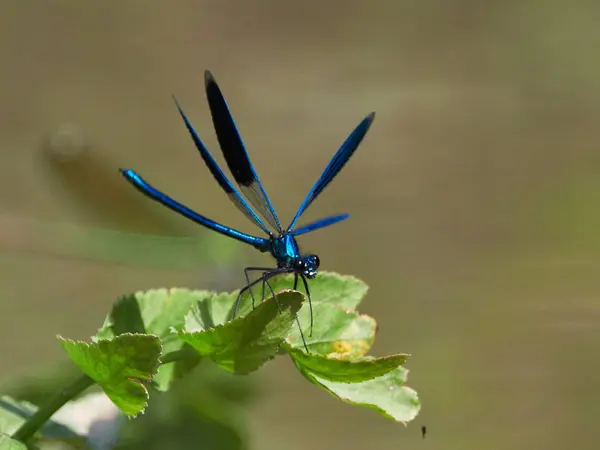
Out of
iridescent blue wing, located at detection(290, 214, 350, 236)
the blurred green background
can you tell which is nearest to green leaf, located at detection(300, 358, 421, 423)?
Answer: iridescent blue wing, located at detection(290, 214, 350, 236)

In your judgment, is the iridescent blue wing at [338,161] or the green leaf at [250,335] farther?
the iridescent blue wing at [338,161]

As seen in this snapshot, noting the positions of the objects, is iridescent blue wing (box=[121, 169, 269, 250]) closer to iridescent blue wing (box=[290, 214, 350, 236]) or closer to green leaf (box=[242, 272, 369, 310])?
iridescent blue wing (box=[290, 214, 350, 236])

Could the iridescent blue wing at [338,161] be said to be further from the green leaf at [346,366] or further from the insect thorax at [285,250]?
the green leaf at [346,366]

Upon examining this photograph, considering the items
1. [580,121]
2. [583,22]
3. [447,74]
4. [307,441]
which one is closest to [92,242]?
[307,441]

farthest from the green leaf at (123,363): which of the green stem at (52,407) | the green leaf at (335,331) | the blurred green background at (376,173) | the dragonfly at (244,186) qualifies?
the blurred green background at (376,173)

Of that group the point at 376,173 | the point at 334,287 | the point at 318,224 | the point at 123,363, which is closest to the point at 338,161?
the point at 318,224

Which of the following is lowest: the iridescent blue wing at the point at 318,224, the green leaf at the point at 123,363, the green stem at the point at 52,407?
the green stem at the point at 52,407

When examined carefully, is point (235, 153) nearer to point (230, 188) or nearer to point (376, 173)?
point (230, 188)
